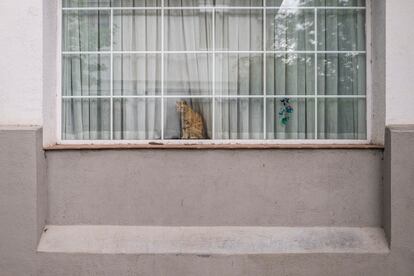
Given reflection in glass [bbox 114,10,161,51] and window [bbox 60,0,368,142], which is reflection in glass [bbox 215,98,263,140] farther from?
reflection in glass [bbox 114,10,161,51]

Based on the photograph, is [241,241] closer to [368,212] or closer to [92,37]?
[368,212]

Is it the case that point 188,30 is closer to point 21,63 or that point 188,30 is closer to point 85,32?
point 85,32

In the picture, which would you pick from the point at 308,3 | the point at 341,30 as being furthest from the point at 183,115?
the point at 341,30

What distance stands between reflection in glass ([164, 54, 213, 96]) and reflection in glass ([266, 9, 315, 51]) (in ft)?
2.46

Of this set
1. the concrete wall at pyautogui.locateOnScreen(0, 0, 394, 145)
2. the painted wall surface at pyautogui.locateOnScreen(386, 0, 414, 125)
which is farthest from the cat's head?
the painted wall surface at pyautogui.locateOnScreen(386, 0, 414, 125)

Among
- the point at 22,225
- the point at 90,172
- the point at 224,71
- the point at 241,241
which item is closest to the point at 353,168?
the point at 241,241

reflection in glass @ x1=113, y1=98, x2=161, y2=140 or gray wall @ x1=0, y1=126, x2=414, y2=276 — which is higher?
reflection in glass @ x1=113, y1=98, x2=161, y2=140

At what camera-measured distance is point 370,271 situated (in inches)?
191

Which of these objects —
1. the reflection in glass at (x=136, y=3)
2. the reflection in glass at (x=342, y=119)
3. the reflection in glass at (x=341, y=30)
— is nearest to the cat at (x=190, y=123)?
the reflection in glass at (x=136, y=3)

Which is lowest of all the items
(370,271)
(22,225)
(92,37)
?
(370,271)

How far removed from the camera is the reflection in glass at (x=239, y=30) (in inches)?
211

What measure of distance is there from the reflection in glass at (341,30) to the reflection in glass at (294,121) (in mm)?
660

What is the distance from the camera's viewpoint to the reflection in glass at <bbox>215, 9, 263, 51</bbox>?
5.36 metres

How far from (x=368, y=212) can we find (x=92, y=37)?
11.7 ft
